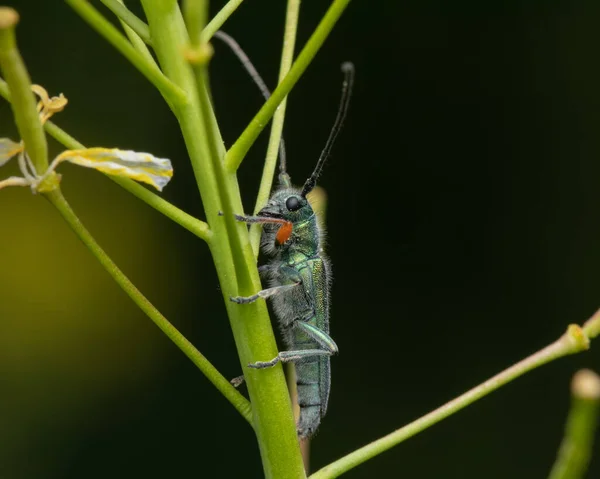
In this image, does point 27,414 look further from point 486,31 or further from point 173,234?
point 486,31

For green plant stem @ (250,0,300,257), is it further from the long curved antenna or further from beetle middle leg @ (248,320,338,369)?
beetle middle leg @ (248,320,338,369)

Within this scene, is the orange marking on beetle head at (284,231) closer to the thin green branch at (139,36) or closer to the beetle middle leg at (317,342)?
the beetle middle leg at (317,342)

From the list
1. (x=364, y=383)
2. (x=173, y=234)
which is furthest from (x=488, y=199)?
(x=173, y=234)

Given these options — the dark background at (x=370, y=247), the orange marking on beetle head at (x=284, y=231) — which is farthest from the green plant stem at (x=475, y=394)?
the dark background at (x=370, y=247)

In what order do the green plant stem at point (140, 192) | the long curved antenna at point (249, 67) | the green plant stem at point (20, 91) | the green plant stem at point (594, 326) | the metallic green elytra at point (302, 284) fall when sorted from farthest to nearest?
the metallic green elytra at point (302, 284) < the long curved antenna at point (249, 67) < the green plant stem at point (140, 192) < the green plant stem at point (594, 326) < the green plant stem at point (20, 91)

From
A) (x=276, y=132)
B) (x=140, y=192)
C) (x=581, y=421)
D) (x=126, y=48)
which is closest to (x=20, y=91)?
(x=126, y=48)
